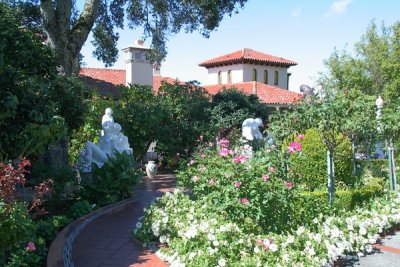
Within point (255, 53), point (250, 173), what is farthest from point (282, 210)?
point (255, 53)

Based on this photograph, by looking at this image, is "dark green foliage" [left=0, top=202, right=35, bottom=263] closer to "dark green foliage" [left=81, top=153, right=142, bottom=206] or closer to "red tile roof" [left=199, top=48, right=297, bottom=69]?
"dark green foliage" [left=81, top=153, right=142, bottom=206]

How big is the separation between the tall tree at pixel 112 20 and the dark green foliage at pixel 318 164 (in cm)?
612

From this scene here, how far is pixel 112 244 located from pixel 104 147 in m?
5.11

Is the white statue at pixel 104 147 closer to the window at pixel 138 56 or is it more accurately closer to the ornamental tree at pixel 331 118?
the ornamental tree at pixel 331 118

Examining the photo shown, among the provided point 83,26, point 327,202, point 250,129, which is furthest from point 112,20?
point 327,202

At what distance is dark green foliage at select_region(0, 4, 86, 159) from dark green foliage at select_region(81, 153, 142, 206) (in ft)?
4.42

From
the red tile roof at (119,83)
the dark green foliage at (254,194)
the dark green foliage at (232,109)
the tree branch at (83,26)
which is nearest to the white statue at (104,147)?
the tree branch at (83,26)

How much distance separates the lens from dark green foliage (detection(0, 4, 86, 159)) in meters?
5.79

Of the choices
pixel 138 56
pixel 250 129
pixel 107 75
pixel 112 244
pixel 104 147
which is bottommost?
pixel 112 244

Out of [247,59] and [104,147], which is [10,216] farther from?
[247,59]

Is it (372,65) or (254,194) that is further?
(372,65)

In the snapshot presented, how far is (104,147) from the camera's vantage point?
1061 cm

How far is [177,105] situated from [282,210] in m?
11.8

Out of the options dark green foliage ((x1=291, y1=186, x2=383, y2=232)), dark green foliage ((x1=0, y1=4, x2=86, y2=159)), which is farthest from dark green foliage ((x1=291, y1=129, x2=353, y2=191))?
dark green foliage ((x1=0, y1=4, x2=86, y2=159))
